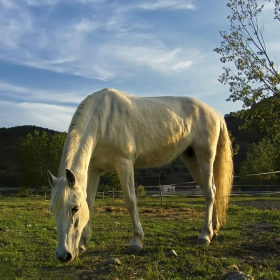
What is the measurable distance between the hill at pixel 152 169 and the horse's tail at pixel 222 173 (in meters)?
37.1

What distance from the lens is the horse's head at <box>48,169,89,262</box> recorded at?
3756mm

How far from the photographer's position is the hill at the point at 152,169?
176ft

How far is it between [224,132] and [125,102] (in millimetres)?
2499

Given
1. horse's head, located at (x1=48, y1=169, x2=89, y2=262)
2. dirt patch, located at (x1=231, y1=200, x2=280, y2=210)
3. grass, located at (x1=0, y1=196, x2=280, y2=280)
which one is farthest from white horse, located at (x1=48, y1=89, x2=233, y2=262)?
dirt patch, located at (x1=231, y1=200, x2=280, y2=210)

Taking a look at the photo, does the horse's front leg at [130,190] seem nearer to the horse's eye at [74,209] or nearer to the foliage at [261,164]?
the horse's eye at [74,209]

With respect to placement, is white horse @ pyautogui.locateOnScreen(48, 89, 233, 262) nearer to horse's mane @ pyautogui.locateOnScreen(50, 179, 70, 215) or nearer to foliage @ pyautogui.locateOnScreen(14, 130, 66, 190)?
horse's mane @ pyautogui.locateOnScreen(50, 179, 70, 215)

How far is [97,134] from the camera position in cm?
509

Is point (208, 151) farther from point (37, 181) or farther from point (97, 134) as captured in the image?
point (37, 181)

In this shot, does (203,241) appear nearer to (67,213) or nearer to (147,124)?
(147,124)

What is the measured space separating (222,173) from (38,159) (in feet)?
110

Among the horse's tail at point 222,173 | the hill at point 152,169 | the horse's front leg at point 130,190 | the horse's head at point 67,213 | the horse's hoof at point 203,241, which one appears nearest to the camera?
the horse's head at point 67,213

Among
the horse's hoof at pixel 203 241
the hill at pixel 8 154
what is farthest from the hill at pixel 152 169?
the horse's hoof at pixel 203 241

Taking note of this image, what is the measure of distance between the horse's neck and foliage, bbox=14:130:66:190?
33.3 metres

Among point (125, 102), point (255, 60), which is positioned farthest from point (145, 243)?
point (255, 60)
